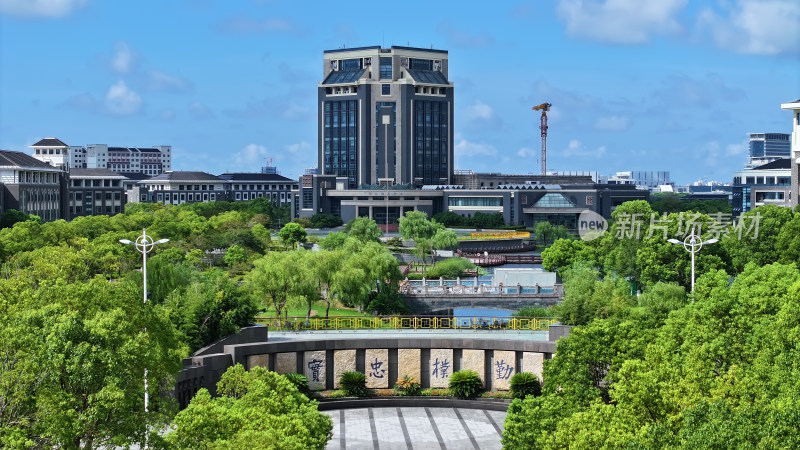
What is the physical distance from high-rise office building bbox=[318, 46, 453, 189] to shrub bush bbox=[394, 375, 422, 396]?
10817cm

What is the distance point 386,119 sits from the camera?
150000mm

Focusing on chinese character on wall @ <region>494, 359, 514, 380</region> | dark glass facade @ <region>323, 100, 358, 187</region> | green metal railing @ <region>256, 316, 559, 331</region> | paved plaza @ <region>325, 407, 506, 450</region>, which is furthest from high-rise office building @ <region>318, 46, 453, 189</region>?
paved plaza @ <region>325, 407, 506, 450</region>

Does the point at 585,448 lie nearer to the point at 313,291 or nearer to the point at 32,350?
the point at 32,350

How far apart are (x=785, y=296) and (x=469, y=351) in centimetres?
1170

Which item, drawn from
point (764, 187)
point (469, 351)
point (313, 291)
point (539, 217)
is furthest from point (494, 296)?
point (539, 217)

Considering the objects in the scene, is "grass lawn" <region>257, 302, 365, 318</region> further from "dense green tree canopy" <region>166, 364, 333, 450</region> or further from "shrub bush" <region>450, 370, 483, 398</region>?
"dense green tree canopy" <region>166, 364, 333, 450</region>

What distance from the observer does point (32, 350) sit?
2108 cm

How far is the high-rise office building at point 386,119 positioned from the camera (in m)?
150

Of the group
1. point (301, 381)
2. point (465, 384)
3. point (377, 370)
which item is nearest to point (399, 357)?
point (377, 370)

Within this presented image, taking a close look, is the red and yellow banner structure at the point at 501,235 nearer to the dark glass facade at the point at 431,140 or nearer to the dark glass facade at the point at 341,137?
the dark glass facade at the point at 431,140

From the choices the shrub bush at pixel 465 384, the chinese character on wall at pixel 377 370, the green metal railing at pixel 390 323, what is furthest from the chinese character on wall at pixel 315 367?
the shrub bush at pixel 465 384

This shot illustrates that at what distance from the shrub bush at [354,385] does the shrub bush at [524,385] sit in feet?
17.2

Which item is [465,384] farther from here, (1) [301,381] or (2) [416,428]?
(1) [301,381]

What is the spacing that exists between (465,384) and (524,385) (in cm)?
214
